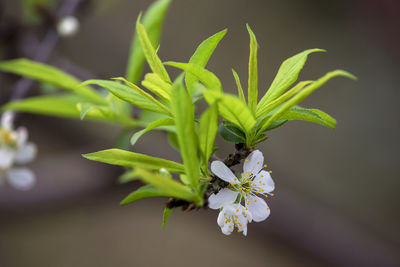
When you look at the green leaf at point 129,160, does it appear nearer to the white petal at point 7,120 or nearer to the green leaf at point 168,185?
the green leaf at point 168,185

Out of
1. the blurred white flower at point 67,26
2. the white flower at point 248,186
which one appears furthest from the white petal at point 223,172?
the blurred white flower at point 67,26

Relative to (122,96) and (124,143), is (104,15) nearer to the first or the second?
(124,143)

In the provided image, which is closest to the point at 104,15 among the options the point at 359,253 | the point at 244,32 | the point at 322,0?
the point at 244,32

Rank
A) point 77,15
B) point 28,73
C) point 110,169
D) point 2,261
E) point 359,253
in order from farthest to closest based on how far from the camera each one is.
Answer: point 2,261
point 359,253
point 110,169
point 77,15
point 28,73

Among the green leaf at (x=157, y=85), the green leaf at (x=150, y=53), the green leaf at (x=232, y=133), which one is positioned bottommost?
the green leaf at (x=232, y=133)

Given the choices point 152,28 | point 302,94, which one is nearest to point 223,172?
point 302,94

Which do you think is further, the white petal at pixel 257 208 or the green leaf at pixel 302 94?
the white petal at pixel 257 208
